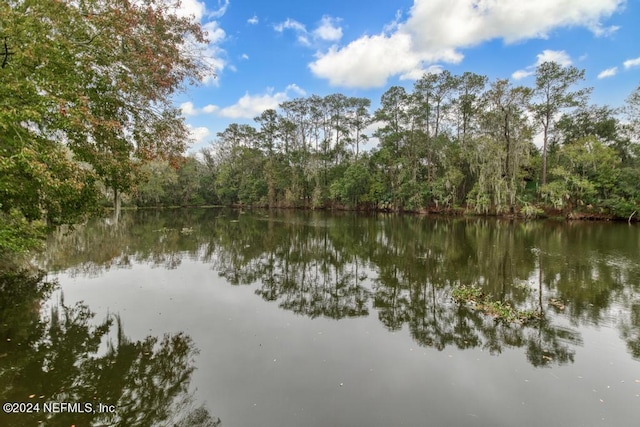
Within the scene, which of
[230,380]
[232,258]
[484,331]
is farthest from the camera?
[232,258]

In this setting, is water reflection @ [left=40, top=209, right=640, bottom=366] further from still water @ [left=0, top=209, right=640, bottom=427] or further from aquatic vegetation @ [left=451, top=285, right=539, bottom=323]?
aquatic vegetation @ [left=451, top=285, right=539, bottom=323]

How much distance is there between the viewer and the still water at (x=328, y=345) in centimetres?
441

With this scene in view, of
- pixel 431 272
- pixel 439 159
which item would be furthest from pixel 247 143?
pixel 431 272

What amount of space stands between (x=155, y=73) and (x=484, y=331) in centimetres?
903

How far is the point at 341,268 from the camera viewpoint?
12859 millimetres

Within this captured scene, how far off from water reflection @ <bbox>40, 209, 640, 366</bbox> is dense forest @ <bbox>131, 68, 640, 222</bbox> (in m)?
6.70

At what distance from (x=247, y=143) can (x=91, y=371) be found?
59.9 m

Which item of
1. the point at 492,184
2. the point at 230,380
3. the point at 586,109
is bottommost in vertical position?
the point at 230,380

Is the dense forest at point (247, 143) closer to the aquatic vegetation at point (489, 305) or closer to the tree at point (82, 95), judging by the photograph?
the tree at point (82, 95)

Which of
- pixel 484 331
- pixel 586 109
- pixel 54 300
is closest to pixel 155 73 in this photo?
pixel 54 300

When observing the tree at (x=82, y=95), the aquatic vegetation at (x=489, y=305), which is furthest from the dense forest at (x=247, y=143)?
the aquatic vegetation at (x=489, y=305)

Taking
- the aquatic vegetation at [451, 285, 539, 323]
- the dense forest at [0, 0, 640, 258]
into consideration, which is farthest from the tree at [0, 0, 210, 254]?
the aquatic vegetation at [451, 285, 539, 323]

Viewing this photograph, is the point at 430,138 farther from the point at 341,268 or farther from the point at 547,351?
the point at 547,351

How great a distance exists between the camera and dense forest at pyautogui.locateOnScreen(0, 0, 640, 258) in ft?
19.0
